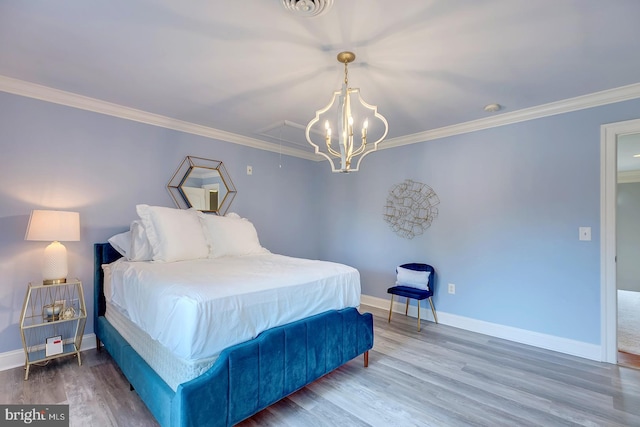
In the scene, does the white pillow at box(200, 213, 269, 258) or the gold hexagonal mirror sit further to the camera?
the gold hexagonal mirror

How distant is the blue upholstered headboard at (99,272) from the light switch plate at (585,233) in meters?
4.32

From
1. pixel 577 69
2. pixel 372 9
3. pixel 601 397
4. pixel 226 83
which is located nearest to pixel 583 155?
pixel 577 69

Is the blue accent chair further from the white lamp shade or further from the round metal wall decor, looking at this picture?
the white lamp shade

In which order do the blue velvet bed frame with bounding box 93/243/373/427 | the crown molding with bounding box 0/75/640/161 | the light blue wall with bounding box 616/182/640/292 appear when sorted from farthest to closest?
the light blue wall with bounding box 616/182/640/292
the crown molding with bounding box 0/75/640/161
the blue velvet bed frame with bounding box 93/243/373/427

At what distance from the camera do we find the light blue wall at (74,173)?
236 centimetres

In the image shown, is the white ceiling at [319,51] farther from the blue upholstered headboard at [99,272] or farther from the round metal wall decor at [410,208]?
the blue upholstered headboard at [99,272]

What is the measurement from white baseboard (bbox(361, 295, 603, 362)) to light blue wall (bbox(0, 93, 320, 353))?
2.77 meters

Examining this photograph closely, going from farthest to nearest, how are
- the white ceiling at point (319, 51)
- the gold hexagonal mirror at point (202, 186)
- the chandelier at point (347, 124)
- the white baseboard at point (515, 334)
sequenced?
1. the gold hexagonal mirror at point (202, 186)
2. the white baseboard at point (515, 334)
3. the chandelier at point (347, 124)
4. the white ceiling at point (319, 51)

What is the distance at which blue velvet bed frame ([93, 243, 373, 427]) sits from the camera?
1.39 m

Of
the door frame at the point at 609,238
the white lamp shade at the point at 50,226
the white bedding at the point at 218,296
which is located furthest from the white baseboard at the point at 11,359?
the door frame at the point at 609,238

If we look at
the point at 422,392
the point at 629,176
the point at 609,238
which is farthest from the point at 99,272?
the point at 629,176

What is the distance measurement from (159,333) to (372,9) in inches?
81.6

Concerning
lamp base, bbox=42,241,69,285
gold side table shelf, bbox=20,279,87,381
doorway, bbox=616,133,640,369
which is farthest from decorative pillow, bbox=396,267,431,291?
doorway, bbox=616,133,640,369

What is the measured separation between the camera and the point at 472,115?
10.1 feet
